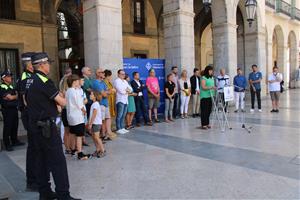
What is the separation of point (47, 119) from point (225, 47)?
12.3m

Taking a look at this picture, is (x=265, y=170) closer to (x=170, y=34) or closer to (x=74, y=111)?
(x=74, y=111)

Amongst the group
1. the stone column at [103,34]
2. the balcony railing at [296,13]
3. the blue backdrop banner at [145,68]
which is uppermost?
the balcony railing at [296,13]

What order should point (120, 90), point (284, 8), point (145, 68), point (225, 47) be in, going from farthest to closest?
1. point (284, 8)
2. point (225, 47)
3. point (145, 68)
4. point (120, 90)

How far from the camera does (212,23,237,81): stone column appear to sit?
14.9 metres

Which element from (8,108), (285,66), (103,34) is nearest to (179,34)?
(103,34)

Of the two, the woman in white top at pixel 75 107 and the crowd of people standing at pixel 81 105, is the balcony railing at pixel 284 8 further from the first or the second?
the woman in white top at pixel 75 107

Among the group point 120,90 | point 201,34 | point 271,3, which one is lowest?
point 120,90

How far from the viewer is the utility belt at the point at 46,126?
3881mm

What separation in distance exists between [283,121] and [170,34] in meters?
5.07

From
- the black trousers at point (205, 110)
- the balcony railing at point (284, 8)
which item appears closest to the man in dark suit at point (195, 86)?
the black trousers at point (205, 110)

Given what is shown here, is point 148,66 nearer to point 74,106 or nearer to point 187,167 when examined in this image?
point 74,106

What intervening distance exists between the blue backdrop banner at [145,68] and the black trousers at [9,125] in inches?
153

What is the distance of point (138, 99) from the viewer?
32.9ft

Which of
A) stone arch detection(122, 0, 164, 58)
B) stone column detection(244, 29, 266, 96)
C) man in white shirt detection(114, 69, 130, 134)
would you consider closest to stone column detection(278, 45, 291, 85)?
stone column detection(244, 29, 266, 96)
